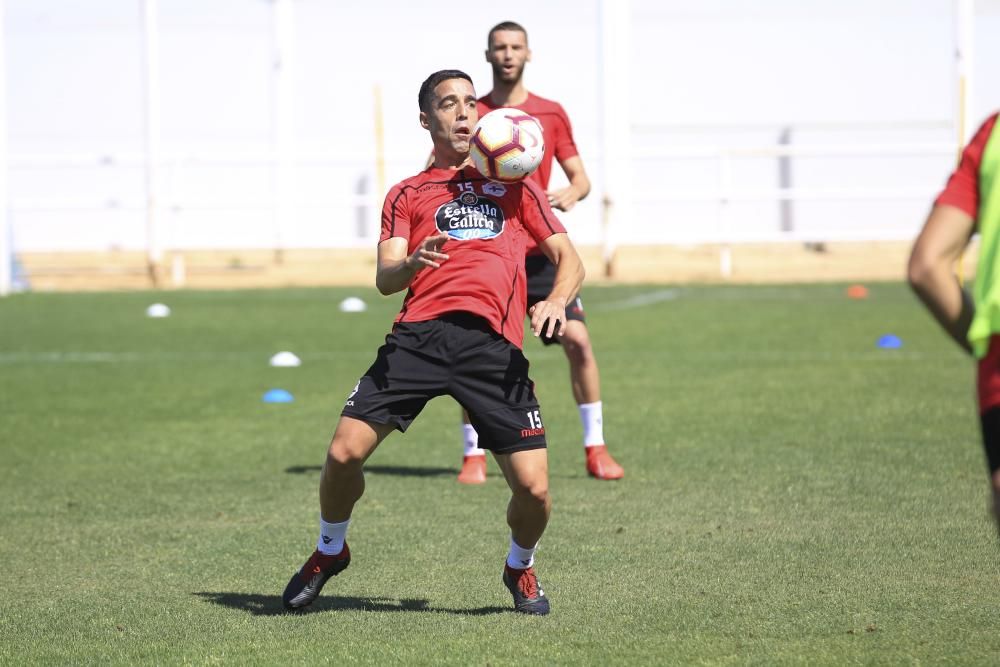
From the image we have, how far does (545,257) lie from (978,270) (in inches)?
197

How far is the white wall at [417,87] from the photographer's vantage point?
29.4 meters

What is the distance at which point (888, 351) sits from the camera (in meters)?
13.5

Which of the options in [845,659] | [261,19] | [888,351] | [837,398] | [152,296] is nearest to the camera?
[845,659]

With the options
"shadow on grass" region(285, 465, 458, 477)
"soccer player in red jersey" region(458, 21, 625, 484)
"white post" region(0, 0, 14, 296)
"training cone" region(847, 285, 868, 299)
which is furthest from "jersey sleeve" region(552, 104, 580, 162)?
"white post" region(0, 0, 14, 296)

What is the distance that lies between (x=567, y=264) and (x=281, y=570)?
1.74 metres

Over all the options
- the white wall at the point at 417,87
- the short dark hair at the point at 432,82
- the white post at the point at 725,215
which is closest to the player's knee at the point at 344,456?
the short dark hair at the point at 432,82

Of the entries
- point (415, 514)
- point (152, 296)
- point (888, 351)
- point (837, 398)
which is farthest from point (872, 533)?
point (152, 296)

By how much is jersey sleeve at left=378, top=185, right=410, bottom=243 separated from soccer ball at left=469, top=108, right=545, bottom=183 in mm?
284

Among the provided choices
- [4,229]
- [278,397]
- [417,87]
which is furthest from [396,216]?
[417,87]

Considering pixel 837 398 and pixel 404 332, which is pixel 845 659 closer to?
pixel 404 332

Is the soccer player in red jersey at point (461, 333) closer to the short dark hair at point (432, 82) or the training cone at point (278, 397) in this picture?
the short dark hair at point (432, 82)

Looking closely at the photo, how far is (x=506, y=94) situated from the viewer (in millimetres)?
8273

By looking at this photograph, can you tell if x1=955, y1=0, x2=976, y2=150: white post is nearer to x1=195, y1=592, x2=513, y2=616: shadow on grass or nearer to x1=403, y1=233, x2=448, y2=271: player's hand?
x1=195, y1=592, x2=513, y2=616: shadow on grass

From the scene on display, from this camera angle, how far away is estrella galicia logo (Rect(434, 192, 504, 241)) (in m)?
5.32
